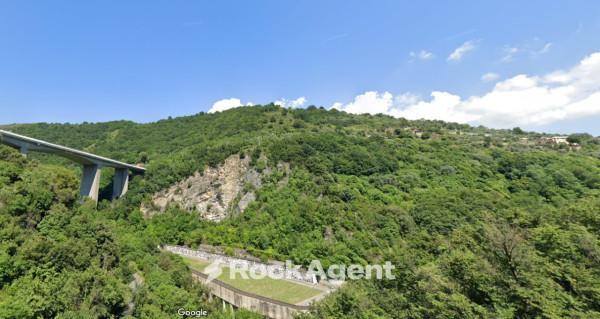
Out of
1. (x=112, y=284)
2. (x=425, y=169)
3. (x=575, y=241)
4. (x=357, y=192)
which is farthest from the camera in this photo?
(x=425, y=169)

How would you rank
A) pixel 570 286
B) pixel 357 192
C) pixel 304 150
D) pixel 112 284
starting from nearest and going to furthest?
pixel 570 286 → pixel 112 284 → pixel 357 192 → pixel 304 150

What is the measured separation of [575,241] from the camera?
13.5 meters

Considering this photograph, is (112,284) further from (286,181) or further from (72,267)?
(286,181)

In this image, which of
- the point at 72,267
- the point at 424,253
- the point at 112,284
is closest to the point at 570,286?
the point at 424,253

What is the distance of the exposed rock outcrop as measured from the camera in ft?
128

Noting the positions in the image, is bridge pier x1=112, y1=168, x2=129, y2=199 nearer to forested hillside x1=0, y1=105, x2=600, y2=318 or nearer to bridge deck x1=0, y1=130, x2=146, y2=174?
bridge deck x1=0, y1=130, x2=146, y2=174

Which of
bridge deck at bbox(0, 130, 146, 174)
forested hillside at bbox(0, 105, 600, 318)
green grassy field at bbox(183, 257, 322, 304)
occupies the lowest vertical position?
green grassy field at bbox(183, 257, 322, 304)

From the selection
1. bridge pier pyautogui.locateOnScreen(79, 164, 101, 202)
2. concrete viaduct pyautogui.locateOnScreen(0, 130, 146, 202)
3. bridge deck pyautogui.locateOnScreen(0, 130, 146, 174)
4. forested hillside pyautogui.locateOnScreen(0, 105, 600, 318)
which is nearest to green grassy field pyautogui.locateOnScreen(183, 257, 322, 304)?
forested hillside pyautogui.locateOnScreen(0, 105, 600, 318)

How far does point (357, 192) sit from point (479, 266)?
26.5m

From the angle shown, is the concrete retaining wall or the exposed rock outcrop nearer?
the concrete retaining wall

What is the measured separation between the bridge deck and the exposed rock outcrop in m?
11.7

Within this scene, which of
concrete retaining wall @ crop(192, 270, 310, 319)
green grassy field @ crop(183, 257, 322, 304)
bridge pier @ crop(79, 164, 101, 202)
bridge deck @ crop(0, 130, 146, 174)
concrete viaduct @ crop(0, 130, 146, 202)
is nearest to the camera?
concrete retaining wall @ crop(192, 270, 310, 319)

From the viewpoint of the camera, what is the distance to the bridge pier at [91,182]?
→ 151ft

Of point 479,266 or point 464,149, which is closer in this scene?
point 479,266
